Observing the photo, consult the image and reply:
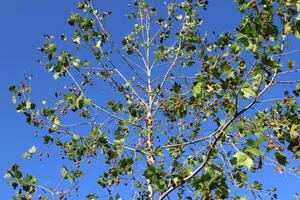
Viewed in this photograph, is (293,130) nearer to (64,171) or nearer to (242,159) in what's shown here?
(242,159)

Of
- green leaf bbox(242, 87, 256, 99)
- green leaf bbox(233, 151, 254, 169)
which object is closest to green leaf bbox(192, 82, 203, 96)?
green leaf bbox(242, 87, 256, 99)

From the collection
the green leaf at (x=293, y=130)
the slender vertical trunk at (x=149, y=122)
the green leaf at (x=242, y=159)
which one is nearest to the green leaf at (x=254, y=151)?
the green leaf at (x=242, y=159)

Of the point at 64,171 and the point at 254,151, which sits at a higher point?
the point at 64,171

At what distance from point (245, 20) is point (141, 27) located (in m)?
7.48

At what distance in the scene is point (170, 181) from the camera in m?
6.73

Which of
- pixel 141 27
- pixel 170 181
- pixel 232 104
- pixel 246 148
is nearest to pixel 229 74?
pixel 232 104

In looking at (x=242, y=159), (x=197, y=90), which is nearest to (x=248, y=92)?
(x=197, y=90)

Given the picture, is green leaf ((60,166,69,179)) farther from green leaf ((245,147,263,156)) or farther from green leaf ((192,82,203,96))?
green leaf ((245,147,263,156))

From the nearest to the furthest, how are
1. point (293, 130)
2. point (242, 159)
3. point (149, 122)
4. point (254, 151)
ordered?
point (254, 151) → point (242, 159) → point (293, 130) → point (149, 122)

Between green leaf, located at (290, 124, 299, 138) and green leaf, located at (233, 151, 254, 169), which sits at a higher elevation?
green leaf, located at (290, 124, 299, 138)

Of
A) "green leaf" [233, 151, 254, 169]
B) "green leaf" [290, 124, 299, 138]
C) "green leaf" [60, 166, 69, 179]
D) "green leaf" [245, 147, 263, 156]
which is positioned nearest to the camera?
"green leaf" [245, 147, 263, 156]

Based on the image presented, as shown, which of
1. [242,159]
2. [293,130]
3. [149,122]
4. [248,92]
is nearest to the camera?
[242,159]

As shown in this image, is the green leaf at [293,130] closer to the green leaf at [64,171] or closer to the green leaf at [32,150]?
the green leaf at [64,171]

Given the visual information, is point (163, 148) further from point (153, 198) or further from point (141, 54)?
point (141, 54)
